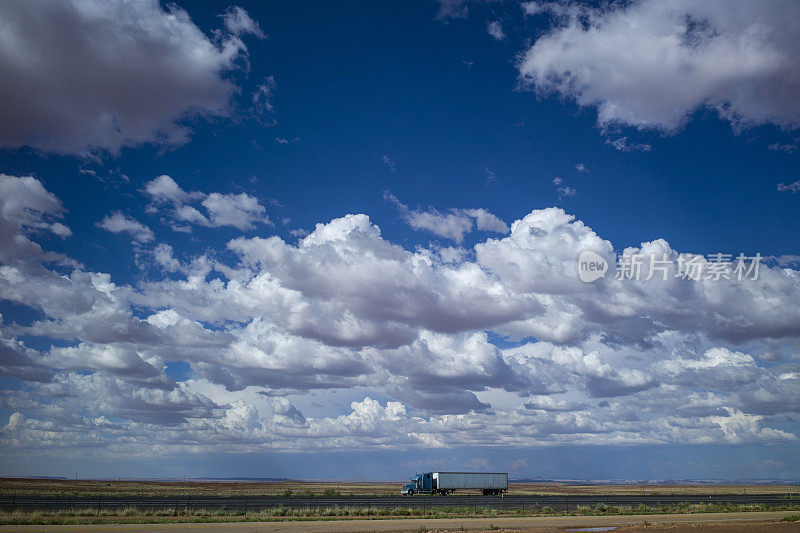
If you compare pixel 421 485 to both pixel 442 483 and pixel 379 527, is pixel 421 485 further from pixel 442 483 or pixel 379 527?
pixel 379 527

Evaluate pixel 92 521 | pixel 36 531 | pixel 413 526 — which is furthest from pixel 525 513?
pixel 36 531

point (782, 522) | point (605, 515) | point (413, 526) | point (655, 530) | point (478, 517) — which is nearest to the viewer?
point (655, 530)

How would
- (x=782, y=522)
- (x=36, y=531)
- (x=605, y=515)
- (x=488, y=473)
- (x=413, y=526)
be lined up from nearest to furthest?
(x=36, y=531)
(x=413, y=526)
(x=782, y=522)
(x=605, y=515)
(x=488, y=473)

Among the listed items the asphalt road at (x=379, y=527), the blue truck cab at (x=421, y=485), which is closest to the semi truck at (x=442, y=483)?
the blue truck cab at (x=421, y=485)

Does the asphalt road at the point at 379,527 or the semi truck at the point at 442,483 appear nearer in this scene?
the asphalt road at the point at 379,527

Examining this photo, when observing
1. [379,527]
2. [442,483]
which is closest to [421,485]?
[442,483]

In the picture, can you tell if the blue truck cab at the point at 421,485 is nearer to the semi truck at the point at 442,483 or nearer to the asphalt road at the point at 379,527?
the semi truck at the point at 442,483

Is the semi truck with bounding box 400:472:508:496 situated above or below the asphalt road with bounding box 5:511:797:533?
below

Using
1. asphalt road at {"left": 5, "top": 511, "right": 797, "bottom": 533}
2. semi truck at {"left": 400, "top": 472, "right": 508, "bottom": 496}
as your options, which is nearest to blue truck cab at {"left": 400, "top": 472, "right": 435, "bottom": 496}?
semi truck at {"left": 400, "top": 472, "right": 508, "bottom": 496}

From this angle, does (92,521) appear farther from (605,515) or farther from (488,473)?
(488,473)

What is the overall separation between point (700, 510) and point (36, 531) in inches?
2237

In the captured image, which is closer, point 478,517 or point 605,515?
point 478,517

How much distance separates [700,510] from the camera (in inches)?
2215

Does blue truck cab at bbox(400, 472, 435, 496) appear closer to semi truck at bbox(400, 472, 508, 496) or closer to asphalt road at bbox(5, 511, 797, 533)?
semi truck at bbox(400, 472, 508, 496)
